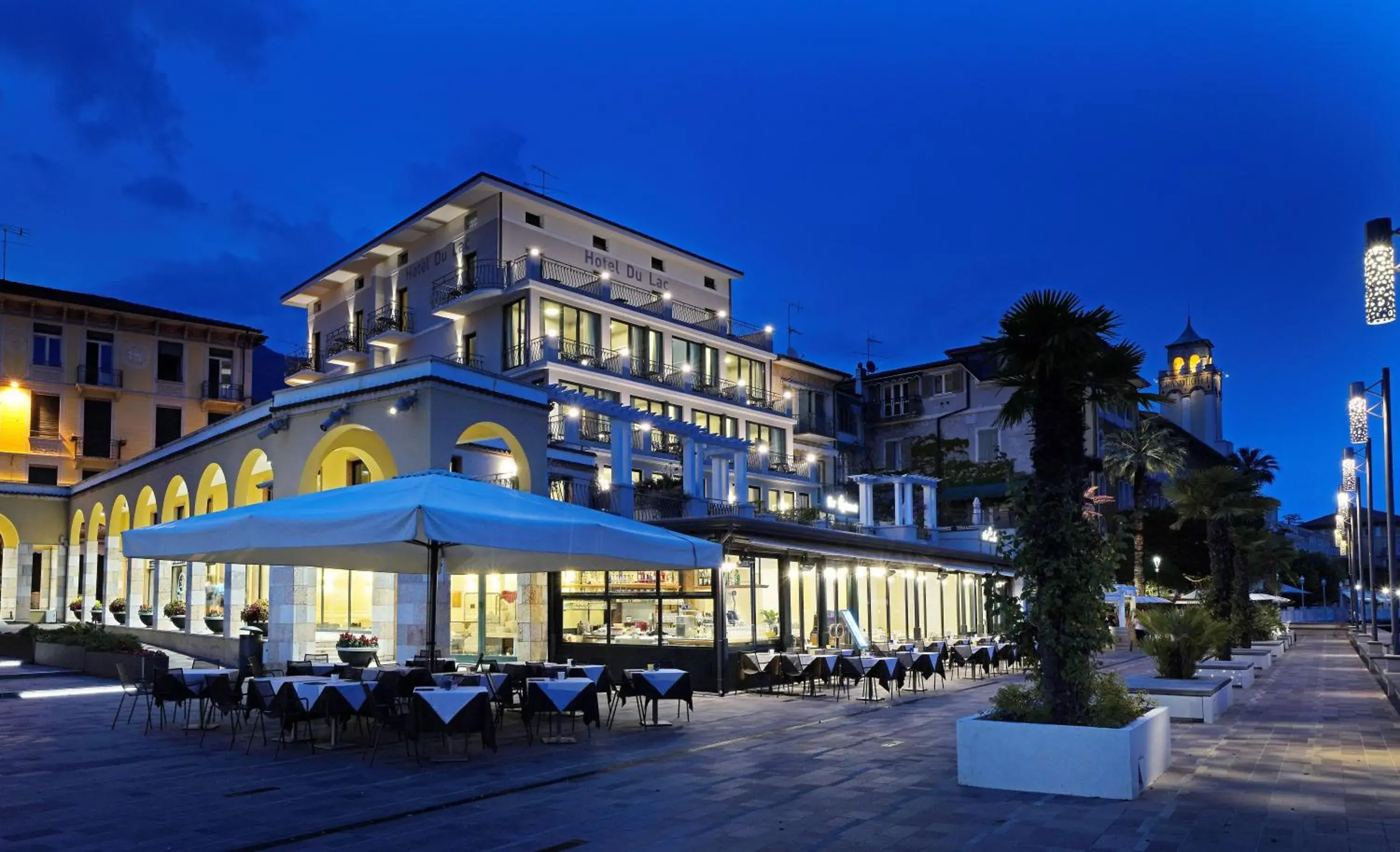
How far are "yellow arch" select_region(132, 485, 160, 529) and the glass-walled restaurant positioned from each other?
14625mm

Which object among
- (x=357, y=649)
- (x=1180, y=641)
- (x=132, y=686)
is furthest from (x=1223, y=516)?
(x=132, y=686)

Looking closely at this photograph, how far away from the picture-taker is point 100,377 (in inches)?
1670

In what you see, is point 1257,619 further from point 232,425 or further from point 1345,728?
point 232,425

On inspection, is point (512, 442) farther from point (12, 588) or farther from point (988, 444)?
point (988, 444)

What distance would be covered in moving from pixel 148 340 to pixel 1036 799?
4410 centimetres

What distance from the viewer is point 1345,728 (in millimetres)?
13953

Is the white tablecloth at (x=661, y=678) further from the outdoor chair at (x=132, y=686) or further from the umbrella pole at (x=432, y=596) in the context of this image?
the outdoor chair at (x=132, y=686)

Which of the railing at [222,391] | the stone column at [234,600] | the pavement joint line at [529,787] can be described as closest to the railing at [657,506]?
the stone column at [234,600]

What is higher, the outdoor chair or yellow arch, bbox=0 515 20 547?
yellow arch, bbox=0 515 20 547

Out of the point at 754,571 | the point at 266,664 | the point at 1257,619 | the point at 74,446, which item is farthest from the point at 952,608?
the point at 74,446

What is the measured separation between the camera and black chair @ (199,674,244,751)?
12.0m

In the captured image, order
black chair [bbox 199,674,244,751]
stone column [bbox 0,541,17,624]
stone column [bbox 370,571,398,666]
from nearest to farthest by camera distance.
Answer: black chair [bbox 199,674,244,751] → stone column [bbox 370,571,398,666] → stone column [bbox 0,541,17,624]

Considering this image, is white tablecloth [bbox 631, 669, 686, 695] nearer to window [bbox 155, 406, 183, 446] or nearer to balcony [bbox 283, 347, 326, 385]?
balcony [bbox 283, 347, 326, 385]

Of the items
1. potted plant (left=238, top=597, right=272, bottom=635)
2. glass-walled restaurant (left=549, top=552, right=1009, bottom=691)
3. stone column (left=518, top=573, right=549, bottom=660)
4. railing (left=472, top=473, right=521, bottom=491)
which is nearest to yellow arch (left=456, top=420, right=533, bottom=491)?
railing (left=472, top=473, right=521, bottom=491)
